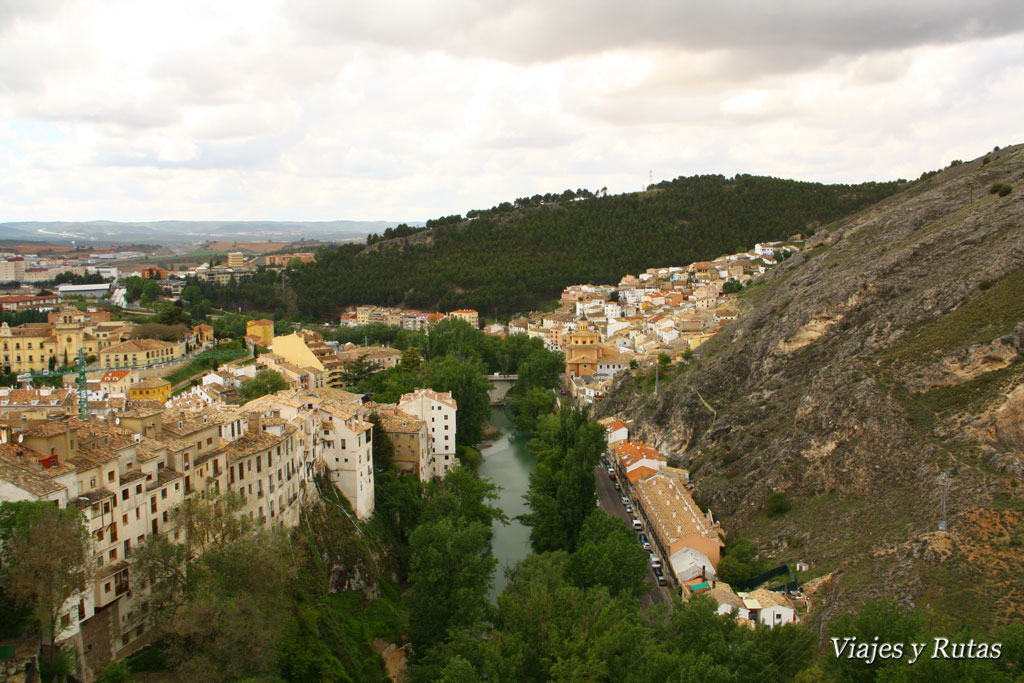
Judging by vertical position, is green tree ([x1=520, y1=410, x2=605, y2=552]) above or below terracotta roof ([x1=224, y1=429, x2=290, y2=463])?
below

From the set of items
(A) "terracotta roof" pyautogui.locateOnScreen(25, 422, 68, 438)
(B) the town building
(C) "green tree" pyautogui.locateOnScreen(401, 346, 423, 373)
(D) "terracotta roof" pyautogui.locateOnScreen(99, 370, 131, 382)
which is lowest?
(B) the town building

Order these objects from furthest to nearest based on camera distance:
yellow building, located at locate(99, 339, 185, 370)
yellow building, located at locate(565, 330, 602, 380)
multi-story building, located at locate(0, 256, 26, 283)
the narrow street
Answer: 1. multi-story building, located at locate(0, 256, 26, 283)
2. yellow building, located at locate(565, 330, 602, 380)
3. yellow building, located at locate(99, 339, 185, 370)
4. the narrow street

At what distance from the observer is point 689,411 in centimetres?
4106

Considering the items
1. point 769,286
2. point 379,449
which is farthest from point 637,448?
point 769,286

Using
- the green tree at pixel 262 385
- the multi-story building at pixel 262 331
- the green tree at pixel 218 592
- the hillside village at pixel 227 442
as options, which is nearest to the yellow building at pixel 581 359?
the hillside village at pixel 227 442

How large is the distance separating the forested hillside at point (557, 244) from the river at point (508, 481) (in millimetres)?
39976

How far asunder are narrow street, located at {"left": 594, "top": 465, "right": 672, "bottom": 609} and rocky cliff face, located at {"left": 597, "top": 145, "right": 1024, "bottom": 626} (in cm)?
329

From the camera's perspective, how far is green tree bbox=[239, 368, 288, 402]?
131ft

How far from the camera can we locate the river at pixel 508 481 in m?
30.0

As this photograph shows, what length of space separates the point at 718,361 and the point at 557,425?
32.1ft

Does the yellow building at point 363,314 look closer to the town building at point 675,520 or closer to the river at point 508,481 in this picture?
the river at point 508,481

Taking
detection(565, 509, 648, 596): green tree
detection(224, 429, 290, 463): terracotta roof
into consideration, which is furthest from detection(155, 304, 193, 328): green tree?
detection(565, 509, 648, 596): green tree

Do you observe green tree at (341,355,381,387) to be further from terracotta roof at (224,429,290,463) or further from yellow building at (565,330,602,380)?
terracotta roof at (224,429,290,463)

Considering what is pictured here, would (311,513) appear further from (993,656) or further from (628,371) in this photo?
(628,371)
